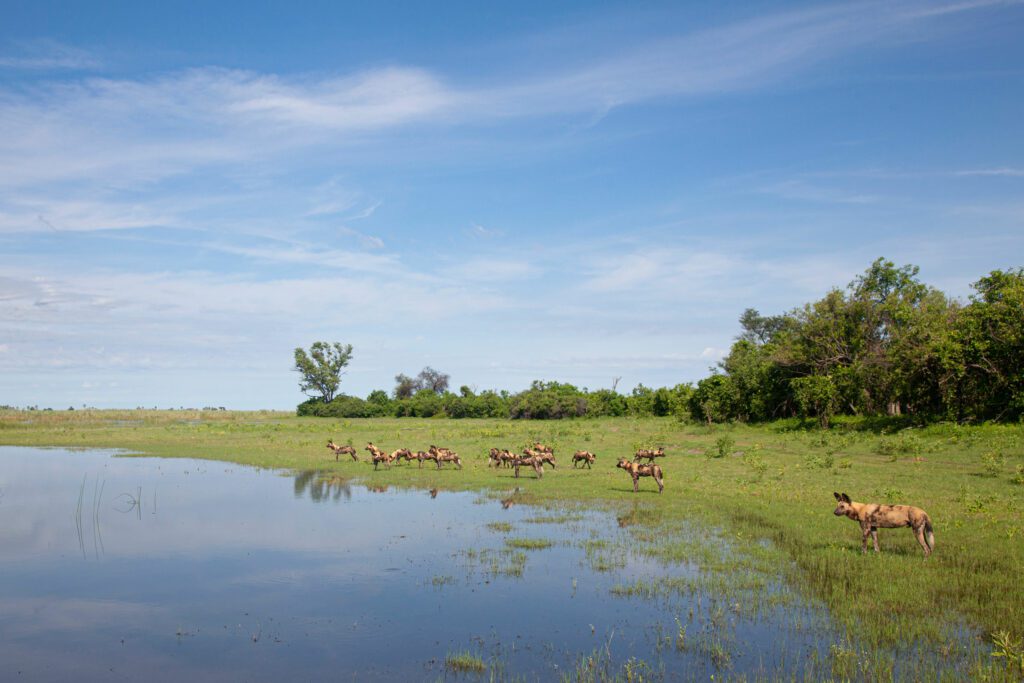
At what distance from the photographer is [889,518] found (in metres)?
14.7

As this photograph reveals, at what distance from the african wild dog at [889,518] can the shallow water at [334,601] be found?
144 inches

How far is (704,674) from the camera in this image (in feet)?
31.9

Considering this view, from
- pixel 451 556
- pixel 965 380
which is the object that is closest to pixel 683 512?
pixel 451 556

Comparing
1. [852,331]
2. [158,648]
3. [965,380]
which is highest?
[852,331]

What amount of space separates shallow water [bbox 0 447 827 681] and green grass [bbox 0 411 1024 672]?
116 cm

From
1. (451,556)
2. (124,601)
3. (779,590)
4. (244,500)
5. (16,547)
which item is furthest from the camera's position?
(244,500)

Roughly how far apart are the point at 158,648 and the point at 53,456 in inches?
1537

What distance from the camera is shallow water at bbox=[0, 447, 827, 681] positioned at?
1059cm

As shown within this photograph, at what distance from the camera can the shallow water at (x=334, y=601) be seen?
10.6m

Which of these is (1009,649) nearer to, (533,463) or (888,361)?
→ (533,463)

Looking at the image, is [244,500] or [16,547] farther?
[244,500]

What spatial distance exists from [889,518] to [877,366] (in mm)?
31159

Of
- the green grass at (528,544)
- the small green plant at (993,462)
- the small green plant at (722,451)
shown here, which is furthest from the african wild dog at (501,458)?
the small green plant at (993,462)

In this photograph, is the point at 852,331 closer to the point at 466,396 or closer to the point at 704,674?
the point at 704,674
